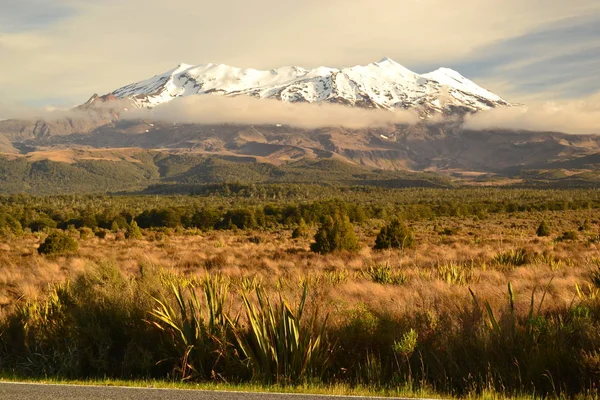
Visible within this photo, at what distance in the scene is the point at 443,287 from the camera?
10.0 meters

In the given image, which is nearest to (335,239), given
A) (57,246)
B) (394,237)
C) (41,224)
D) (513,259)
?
(394,237)

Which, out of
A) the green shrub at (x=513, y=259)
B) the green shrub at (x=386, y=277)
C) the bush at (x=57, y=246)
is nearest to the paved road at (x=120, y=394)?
the green shrub at (x=386, y=277)

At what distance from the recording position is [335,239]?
23.0m

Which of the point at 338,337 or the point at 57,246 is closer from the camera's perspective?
the point at 338,337

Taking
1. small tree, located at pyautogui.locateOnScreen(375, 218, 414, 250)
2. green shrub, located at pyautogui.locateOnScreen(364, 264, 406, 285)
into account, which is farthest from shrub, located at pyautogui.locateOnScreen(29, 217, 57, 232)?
green shrub, located at pyautogui.locateOnScreen(364, 264, 406, 285)

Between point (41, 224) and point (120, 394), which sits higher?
point (120, 394)

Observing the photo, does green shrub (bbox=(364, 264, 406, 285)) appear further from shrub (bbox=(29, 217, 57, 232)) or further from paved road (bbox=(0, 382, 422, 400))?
shrub (bbox=(29, 217, 57, 232))

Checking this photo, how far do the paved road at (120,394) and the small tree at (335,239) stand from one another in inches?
662

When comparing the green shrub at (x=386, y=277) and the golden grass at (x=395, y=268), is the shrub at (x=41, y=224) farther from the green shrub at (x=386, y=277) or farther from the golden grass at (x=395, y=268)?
the green shrub at (x=386, y=277)

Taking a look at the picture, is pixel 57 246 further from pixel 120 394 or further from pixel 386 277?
pixel 120 394

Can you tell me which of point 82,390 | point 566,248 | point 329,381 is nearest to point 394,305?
point 329,381

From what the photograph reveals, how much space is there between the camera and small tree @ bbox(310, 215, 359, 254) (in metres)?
22.9

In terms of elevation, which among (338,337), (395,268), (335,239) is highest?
(338,337)

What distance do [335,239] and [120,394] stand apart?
17373 millimetres
